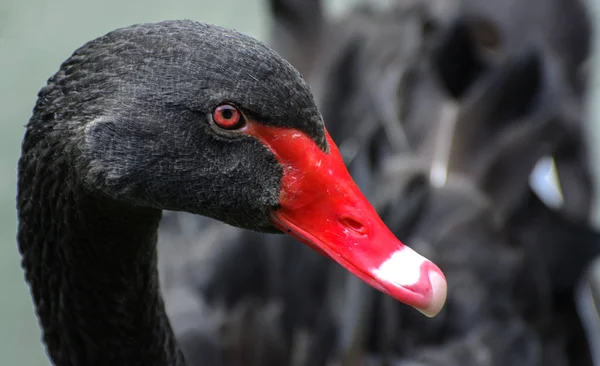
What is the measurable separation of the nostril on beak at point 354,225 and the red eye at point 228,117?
0.24m

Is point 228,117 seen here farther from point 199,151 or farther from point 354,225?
point 354,225

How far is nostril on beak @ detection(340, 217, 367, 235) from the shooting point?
155 centimetres

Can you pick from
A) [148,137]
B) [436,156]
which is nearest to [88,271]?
[148,137]

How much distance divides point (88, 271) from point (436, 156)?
1.76 m

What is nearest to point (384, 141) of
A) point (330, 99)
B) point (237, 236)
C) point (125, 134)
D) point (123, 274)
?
point (330, 99)

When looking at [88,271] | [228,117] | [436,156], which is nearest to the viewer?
[228,117]

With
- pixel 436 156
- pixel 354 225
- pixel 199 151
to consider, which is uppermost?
pixel 199 151

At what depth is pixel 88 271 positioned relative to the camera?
5.73 ft

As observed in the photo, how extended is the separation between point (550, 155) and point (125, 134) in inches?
86.3

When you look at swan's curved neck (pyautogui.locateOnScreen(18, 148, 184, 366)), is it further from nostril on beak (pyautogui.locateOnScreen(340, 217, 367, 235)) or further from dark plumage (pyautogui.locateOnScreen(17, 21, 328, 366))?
nostril on beak (pyautogui.locateOnScreen(340, 217, 367, 235))

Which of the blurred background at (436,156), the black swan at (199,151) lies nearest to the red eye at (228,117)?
the black swan at (199,151)

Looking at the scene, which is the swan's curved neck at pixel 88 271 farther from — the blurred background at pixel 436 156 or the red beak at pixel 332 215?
the blurred background at pixel 436 156

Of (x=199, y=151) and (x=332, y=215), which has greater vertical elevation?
(x=199, y=151)

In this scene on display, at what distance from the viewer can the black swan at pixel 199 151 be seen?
148 cm
